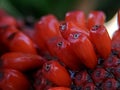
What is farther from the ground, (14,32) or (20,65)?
(14,32)

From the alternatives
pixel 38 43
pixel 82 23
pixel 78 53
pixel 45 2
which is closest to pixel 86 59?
pixel 78 53

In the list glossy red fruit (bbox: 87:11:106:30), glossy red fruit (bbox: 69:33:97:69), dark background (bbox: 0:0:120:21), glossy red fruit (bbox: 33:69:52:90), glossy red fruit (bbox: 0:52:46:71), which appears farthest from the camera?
dark background (bbox: 0:0:120:21)

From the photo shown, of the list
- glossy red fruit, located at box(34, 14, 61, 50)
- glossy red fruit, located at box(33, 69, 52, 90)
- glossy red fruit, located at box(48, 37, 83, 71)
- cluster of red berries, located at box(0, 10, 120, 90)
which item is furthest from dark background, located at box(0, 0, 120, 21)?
glossy red fruit, located at box(48, 37, 83, 71)

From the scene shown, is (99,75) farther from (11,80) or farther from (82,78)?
(11,80)

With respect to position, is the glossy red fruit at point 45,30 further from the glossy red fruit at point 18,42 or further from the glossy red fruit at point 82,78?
the glossy red fruit at point 82,78

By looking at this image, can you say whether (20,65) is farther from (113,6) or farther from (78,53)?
(113,6)

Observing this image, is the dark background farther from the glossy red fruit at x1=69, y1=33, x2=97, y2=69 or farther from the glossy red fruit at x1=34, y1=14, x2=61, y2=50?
the glossy red fruit at x1=69, y1=33, x2=97, y2=69
